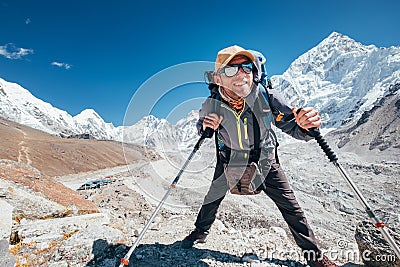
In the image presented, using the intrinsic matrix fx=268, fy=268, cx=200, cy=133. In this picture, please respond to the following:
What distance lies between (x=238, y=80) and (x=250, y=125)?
0.68 m

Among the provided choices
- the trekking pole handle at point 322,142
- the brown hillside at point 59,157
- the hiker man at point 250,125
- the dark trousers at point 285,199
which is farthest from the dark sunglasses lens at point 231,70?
the brown hillside at point 59,157

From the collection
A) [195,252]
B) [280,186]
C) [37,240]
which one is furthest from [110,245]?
[280,186]

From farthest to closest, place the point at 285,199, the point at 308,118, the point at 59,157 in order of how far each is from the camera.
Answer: the point at 59,157 < the point at 285,199 < the point at 308,118

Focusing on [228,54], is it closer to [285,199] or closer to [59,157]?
[285,199]

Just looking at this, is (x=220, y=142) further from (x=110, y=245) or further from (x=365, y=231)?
(x=365, y=231)

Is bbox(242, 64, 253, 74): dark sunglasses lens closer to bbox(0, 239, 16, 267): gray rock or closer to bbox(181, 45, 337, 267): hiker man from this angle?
bbox(181, 45, 337, 267): hiker man

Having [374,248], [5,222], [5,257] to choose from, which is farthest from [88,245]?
[374,248]

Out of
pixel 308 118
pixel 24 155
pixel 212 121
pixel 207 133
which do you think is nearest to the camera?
pixel 308 118

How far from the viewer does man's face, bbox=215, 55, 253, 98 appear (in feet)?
11.2

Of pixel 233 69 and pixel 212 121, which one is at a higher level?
pixel 233 69

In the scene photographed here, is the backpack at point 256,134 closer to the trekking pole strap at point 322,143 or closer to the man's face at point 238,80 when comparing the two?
the man's face at point 238,80

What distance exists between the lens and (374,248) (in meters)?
3.94

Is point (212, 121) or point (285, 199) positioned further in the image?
point (285, 199)

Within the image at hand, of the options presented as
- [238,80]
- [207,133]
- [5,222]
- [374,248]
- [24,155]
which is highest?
[24,155]
